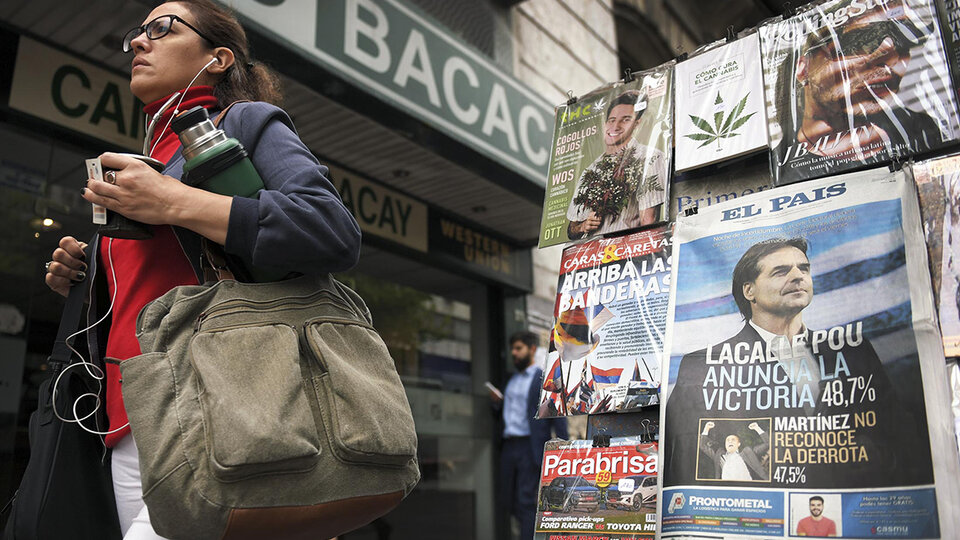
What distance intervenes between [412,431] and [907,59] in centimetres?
159

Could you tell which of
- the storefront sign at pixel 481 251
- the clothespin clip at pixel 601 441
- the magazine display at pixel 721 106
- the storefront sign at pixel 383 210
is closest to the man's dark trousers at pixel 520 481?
the storefront sign at pixel 481 251

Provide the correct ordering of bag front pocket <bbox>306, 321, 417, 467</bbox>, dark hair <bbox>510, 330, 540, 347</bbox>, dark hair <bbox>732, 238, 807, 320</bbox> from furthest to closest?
1. dark hair <bbox>510, 330, 540, 347</bbox>
2. dark hair <bbox>732, 238, 807, 320</bbox>
3. bag front pocket <bbox>306, 321, 417, 467</bbox>

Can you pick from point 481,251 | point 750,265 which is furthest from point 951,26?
point 481,251

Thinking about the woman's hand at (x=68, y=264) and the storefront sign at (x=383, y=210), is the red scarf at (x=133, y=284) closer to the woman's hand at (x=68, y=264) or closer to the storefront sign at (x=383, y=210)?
the woman's hand at (x=68, y=264)

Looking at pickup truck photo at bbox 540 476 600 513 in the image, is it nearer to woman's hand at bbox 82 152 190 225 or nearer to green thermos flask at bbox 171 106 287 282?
green thermos flask at bbox 171 106 287 282

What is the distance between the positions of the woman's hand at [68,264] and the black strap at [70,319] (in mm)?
17

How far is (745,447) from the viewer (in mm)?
1717

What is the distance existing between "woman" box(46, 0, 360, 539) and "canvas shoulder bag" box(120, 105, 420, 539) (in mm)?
105

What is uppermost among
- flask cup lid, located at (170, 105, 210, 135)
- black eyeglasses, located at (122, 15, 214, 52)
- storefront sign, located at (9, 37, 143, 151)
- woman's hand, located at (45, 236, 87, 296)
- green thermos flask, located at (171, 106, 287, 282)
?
storefront sign, located at (9, 37, 143, 151)

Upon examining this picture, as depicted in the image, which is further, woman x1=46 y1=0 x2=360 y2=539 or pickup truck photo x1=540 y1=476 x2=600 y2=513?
pickup truck photo x1=540 y1=476 x2=600 y2=513

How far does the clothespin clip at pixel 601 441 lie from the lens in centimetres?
218

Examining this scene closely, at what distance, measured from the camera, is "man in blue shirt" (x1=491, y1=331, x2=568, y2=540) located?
6.18m

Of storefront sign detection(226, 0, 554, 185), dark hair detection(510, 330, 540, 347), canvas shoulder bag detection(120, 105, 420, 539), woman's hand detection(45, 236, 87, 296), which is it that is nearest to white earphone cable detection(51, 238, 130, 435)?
woman's hand detection(45, 236, 87, 296)

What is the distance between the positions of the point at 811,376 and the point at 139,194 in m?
1.48
